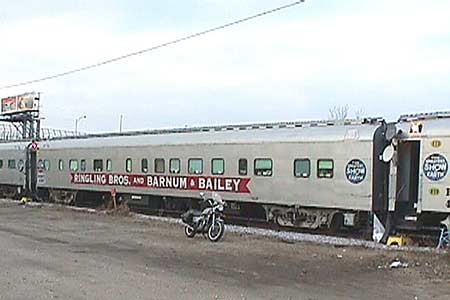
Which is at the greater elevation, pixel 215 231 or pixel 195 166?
pixel 195 166

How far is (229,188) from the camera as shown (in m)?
22.1

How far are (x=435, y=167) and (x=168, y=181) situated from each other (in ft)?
35.8

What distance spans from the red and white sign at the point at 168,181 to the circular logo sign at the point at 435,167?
6.27 metres

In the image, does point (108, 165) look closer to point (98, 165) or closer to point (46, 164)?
point (98, 165)

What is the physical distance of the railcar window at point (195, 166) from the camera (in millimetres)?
23359

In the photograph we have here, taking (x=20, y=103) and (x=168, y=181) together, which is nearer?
(x=168, y=181)

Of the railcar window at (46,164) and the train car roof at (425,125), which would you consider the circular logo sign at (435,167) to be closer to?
the train car roof at (425,125)

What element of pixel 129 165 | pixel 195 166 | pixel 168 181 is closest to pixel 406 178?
pixel 195 166

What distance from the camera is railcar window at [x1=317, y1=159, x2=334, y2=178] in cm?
1880

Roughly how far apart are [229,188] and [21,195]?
18485mm

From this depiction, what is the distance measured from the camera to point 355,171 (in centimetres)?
1816

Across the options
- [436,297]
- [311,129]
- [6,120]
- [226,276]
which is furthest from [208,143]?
[6,120]

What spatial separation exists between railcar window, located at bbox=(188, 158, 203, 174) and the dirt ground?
5.63 metres

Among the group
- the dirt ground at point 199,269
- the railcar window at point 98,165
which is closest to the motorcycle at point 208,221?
the dirt ground at point 199,269
